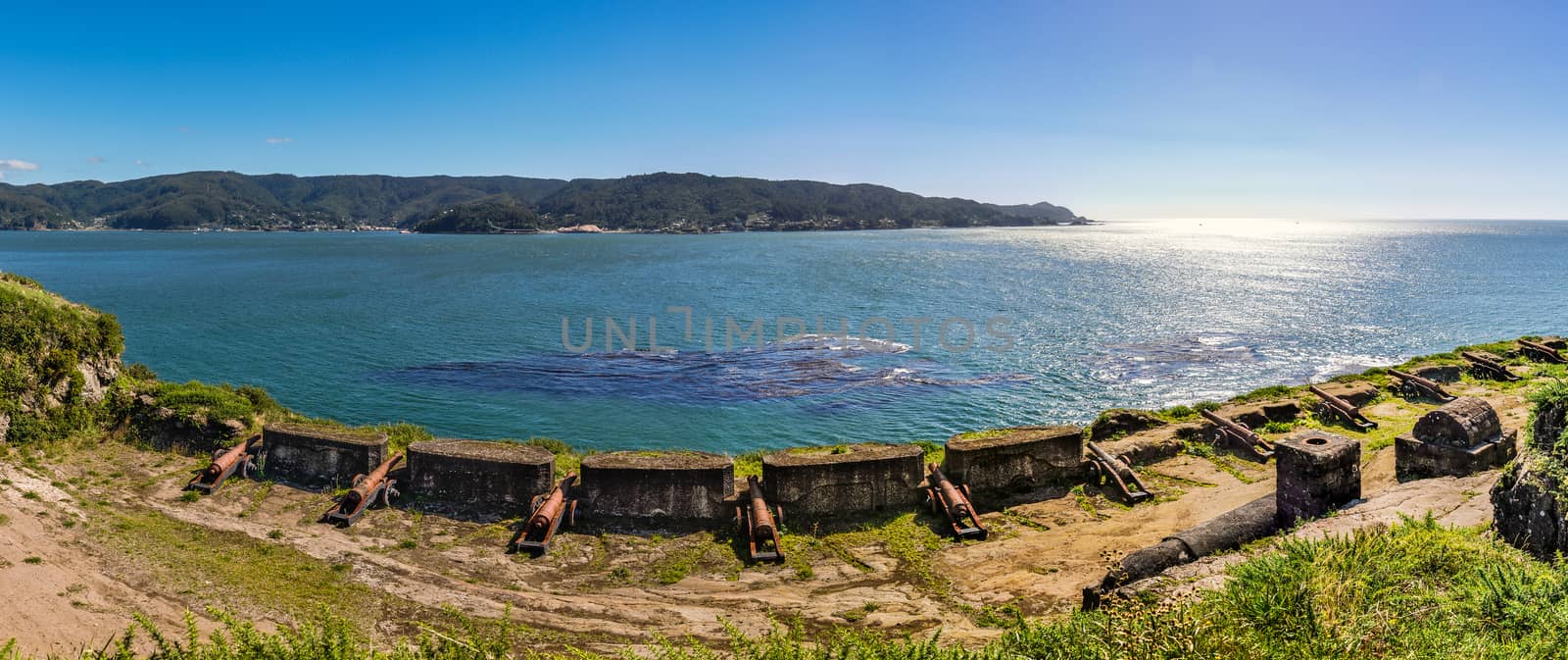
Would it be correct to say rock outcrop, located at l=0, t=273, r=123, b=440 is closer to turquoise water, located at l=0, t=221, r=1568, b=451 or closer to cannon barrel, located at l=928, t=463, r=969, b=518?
turquoise water, located at l=0, t=221, r=1568, b=451

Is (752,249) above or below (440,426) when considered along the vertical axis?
above

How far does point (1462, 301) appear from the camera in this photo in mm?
58969

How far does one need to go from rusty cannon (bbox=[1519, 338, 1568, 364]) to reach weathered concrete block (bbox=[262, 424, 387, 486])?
130ft

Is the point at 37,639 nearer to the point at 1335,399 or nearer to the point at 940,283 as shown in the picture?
the point at 1335,399

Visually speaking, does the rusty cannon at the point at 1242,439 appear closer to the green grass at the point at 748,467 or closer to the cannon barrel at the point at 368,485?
the green grass at the point at 748,467

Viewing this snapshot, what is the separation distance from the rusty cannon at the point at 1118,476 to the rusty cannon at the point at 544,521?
1066 centimetres

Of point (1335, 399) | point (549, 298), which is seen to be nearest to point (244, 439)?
point (1335, 399)

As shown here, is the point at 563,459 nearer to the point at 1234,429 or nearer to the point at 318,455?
the point at 318,455

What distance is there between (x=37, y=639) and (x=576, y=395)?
20098 mm

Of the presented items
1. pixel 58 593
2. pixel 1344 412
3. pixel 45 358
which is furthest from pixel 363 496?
pixel 1344 412

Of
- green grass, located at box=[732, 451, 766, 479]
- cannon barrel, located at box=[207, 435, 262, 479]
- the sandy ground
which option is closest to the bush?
the sandy ground

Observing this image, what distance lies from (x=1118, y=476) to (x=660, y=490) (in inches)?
366

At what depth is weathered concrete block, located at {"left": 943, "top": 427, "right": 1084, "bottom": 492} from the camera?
14297mm

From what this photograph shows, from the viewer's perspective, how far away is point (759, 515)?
12.3 m
